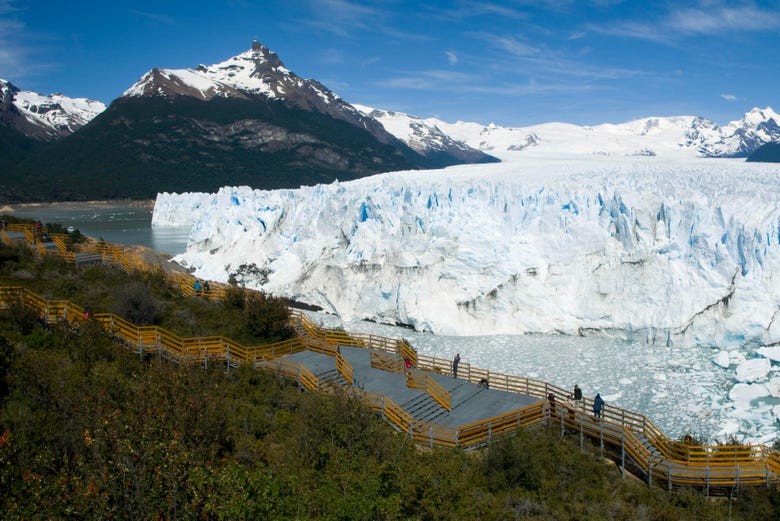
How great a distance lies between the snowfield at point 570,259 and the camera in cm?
1698

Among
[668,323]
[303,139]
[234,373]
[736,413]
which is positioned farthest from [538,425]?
[303,139]

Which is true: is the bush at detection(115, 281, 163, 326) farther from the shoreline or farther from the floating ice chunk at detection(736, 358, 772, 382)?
the shoreline

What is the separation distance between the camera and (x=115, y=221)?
6519 cm

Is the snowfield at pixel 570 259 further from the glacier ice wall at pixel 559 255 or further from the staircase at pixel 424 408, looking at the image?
the staircase at pixel 424 408

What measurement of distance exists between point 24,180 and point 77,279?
3863 inches

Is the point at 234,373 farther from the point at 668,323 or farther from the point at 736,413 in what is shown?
the point at 668,323

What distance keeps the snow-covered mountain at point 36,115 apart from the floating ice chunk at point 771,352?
174 metres

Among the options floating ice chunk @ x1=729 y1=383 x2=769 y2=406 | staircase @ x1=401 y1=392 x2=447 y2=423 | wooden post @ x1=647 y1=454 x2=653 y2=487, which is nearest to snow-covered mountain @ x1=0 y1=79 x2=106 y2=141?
staircase @ x1=401 y1=392 x2=447 y2=423

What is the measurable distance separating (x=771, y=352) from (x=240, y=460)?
14.5 meters

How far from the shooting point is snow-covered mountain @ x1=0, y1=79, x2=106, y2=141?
154375 mm

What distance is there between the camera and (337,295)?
2228 cm

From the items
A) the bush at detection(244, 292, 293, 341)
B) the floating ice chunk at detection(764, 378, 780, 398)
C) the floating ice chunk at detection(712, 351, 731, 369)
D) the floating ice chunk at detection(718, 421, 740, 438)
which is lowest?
the floating ice chunk at detection(718, 421, 740, 438)

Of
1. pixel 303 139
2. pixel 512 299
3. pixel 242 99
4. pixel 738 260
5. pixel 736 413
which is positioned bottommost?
pixel 736 413

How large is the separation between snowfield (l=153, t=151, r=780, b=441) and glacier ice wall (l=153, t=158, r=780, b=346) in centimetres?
4
